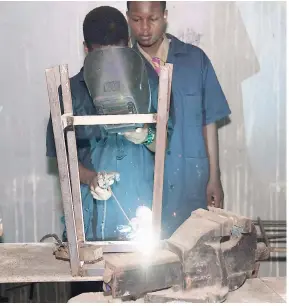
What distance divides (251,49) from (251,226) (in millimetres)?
1677

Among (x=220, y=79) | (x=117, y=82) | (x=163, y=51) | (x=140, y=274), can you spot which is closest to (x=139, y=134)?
(x=117, y=82)

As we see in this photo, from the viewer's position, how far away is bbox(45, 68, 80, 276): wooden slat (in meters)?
Answer: 1.60

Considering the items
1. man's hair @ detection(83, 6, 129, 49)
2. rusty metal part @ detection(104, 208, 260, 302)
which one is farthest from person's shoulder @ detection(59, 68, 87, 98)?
rusty metal part @ detection(104, 208, 260, 302)

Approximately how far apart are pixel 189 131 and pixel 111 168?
24.4 inches

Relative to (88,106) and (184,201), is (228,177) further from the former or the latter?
(88,106)

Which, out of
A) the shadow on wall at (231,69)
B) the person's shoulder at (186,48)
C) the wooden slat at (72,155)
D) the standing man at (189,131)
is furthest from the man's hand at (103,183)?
the shadow on wall at (231,69)

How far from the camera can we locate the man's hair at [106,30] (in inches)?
91.3

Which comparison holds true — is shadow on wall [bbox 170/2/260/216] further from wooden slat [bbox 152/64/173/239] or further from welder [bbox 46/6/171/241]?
wooden slat [bbox 152/64/173/239]

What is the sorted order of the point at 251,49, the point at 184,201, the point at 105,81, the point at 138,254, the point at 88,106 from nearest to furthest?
the point at 138,254 < the point at 105,81 < the point at 88,106 < the point at 184,201 < the point at 251,49

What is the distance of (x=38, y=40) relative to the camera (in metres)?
3.00

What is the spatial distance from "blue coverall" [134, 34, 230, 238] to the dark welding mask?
76cm

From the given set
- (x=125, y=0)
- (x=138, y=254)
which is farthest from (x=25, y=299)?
(x=125, y=0)

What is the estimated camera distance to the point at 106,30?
235 cm

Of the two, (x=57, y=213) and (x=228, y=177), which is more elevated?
(x=228, y=177)
